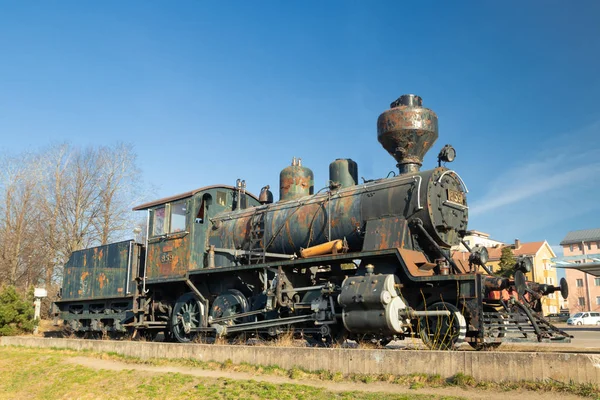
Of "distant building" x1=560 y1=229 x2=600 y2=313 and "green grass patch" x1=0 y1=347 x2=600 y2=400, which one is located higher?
"distant building" x1=560 y1=229 x2=600 y2=313

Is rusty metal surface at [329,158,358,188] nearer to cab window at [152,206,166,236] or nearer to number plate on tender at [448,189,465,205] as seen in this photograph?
number plate on tender at [448,189,465,205]

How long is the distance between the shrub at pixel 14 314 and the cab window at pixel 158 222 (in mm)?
6902

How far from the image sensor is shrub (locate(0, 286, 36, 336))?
1670cm

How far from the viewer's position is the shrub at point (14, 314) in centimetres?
1670

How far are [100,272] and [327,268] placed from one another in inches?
317

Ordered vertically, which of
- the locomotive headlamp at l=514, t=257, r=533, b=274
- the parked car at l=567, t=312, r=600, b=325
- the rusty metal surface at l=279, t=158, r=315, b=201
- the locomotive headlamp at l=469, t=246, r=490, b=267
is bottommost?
the parked car at l=567, t=312, r=600, b=325

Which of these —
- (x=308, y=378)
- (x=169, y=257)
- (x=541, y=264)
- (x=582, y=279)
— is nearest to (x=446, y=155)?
(x=308, y=378)

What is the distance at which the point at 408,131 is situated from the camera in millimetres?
10727

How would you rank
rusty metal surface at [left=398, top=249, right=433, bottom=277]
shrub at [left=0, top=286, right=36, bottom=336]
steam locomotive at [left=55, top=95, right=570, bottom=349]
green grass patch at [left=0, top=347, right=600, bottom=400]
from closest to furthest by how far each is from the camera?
green grass patch at [left=0, top=347, right=600, bottom=400] → steam locomotive at [left=55, top=95, right=570, bottom=349] → rusty metal surface at [left=398, top=249, right=433, bottom=277] → shrub at [left=0, top=286, right=36, bottom=336]

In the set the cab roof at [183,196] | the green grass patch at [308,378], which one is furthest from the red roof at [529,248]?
the green grass patch at [308,378]

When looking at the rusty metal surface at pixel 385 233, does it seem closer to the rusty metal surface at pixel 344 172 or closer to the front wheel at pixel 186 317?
the rusty metal surface at pixel 344 172

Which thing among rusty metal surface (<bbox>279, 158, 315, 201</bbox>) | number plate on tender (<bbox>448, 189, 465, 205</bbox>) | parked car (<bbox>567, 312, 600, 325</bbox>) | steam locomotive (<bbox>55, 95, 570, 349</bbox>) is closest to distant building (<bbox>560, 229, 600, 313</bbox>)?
parked car (<bbox>567, 312, 600, 325</bbox>)

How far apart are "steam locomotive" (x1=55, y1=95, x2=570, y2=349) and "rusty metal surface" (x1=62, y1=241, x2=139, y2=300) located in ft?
0.20

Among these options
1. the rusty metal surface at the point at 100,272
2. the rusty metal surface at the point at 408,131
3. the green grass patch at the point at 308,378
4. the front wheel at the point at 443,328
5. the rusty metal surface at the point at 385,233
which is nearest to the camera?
the green grass patch at the point at 308,378
